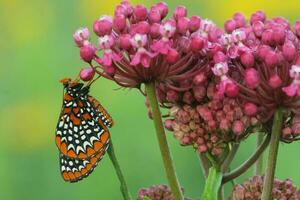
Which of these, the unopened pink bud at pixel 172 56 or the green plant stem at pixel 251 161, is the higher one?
the unopened pink bud at pixel 172 56

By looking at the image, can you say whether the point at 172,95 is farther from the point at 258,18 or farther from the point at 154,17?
the point at 258,18

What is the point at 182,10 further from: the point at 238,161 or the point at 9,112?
the point at 9,112

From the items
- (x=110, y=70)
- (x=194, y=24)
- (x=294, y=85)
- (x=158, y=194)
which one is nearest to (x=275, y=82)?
(x=294, y=85)

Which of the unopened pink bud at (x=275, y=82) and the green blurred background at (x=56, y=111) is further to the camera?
the green blurred background at (x=56, y=111)

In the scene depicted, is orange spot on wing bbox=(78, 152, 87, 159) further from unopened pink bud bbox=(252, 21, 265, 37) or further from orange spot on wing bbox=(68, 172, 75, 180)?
unopened pink bud bbox=(252, 21, 265, 37)

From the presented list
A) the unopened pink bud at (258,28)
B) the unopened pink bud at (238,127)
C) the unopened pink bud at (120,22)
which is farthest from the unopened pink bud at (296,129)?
the unopened pink bud at (120,22)

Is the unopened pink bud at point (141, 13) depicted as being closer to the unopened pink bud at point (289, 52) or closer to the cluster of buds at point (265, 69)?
the cluster of buds at point (265, 69)

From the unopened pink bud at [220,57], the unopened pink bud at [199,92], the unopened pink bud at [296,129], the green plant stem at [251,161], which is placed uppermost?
the unopened pink bud at [220,57]
